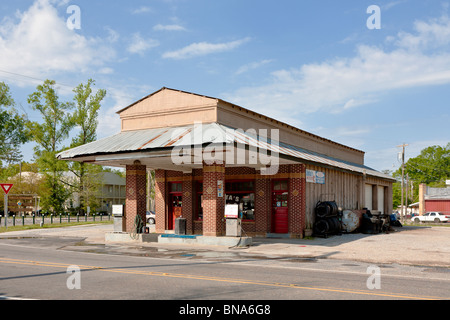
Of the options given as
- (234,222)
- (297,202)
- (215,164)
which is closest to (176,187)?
(215,164)

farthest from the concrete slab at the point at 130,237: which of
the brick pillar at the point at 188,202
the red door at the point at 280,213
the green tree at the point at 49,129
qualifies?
the green tree at the point at 49,129

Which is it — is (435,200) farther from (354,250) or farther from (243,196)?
(354,250)

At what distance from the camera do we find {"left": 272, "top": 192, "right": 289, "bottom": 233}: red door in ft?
74.7

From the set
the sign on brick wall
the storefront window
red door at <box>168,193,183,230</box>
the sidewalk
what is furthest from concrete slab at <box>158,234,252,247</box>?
the sign on brick wall

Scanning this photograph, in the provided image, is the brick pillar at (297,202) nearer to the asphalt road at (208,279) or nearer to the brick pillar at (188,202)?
the brick pillar at (188,202)

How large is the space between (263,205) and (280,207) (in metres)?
0.92

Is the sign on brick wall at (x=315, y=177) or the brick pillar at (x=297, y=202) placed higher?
the sign on brick wall at (x=315, y=177)

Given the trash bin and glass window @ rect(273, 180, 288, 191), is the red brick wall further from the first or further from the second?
the trash bin

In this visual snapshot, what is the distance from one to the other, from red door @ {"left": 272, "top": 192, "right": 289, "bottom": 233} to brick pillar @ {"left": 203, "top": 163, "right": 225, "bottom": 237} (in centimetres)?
466

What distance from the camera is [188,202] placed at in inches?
992

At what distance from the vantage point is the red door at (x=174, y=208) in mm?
26203

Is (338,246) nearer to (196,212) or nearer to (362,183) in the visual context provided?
(196,212)

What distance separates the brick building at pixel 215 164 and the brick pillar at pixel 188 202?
58 mm
